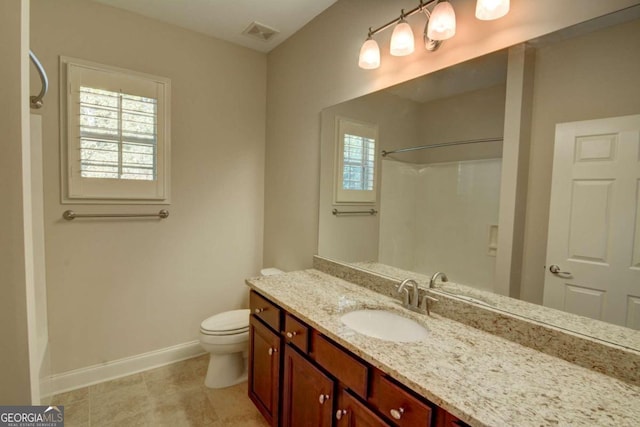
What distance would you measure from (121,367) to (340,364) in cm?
198

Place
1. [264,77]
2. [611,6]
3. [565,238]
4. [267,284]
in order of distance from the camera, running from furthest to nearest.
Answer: [264,77] < [267,284] < [565,238] < [611,6]

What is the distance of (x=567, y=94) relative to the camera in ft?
3.43

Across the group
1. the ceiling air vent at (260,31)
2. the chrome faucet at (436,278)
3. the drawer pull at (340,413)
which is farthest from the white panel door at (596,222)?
the ceiling air vent at (260,31)

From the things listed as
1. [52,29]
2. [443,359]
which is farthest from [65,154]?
[443,359]

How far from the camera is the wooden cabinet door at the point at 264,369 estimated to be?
1538 mm

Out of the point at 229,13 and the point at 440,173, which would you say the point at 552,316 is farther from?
the point at 229,13

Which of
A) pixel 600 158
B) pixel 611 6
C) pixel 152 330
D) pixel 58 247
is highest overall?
pixel 611 6

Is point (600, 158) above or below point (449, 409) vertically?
above

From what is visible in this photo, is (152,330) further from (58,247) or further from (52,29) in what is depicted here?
(52,29)

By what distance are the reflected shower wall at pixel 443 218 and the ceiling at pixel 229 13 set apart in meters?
1.28

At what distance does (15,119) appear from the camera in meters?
0.73

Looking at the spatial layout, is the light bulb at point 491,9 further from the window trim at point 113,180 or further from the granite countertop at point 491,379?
the window trim at point 113,180

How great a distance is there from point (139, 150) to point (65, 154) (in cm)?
42

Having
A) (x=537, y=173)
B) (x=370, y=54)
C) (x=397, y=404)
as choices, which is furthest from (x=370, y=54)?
(x=397, y=404)
